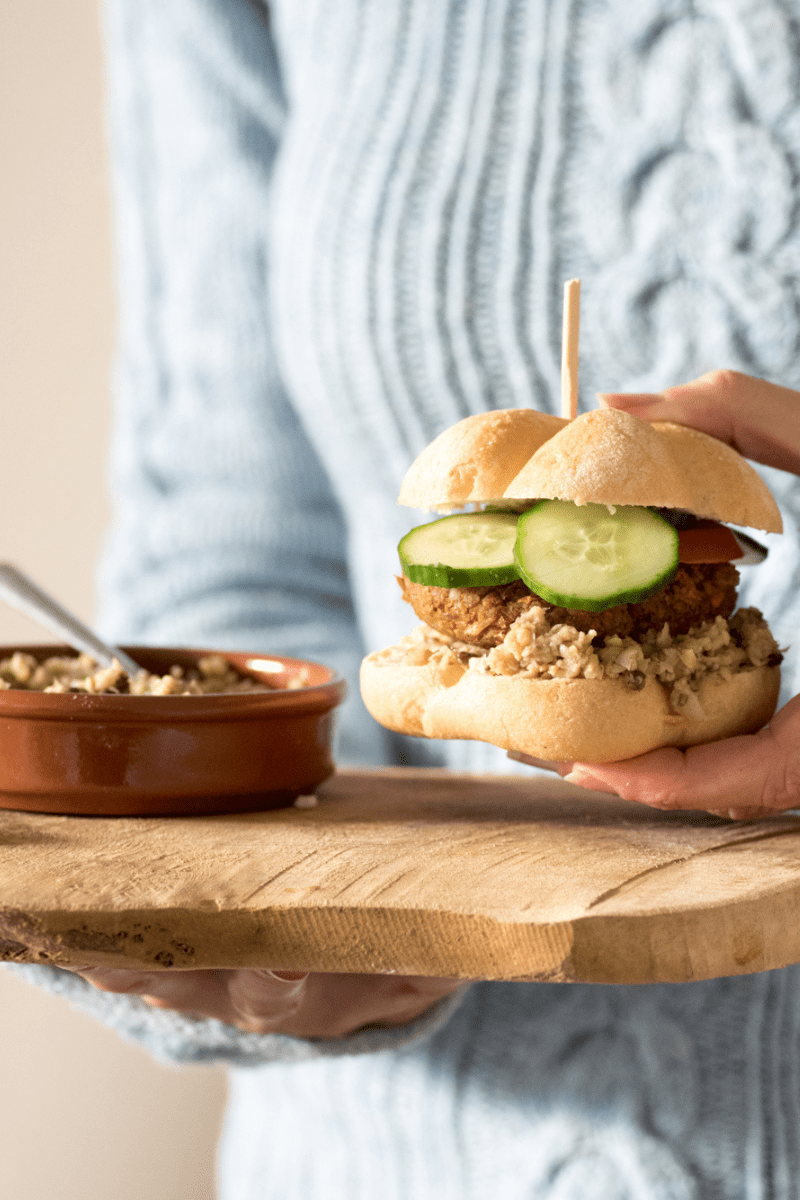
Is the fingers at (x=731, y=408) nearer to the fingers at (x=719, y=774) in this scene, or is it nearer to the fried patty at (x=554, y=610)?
the fried patty at (x=554, y=610)

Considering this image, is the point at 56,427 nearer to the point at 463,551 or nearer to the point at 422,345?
the point at 422,345

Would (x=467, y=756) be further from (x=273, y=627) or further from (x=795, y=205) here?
(x=795, y=205)

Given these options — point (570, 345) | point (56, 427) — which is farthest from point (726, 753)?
point (56, 427)

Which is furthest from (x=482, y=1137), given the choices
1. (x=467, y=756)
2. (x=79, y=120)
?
(x=79, y=120)

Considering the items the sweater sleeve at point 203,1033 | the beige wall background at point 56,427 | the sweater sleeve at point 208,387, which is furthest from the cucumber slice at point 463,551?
the beige wall background at point 56,427

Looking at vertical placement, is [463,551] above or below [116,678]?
above

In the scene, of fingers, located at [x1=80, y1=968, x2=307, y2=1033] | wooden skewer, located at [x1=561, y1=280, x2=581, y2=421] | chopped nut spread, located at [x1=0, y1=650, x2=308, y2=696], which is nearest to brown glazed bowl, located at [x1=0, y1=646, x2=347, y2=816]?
chopped nut spread, located at [x1=0, y1=650, x2=308, y2=696]

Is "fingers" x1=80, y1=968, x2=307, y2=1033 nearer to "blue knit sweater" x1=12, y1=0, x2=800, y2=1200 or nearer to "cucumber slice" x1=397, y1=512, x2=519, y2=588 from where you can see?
"blue knit sweater" x1=12, y1=0, x2=800, y2=1200
